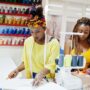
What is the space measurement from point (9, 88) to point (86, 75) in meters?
0.54

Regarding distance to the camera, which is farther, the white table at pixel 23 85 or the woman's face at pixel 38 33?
the woman's face at pixel 38 33

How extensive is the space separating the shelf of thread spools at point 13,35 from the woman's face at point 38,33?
1.90 metres

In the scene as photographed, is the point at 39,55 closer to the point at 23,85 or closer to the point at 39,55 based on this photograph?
the point at 39,55

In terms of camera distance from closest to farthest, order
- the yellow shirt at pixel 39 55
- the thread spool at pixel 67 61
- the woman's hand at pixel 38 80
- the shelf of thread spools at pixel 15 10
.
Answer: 1. the thread spool at pixel 67 61
2. the woman's hand at pixel 38 80
3. the yellow shirt at pixel 39 55
4. the shelf of thread spools at pixel 15 10

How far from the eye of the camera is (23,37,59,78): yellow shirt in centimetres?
186

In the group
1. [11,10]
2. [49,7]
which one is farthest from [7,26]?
[49,7]

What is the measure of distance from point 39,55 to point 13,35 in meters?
1.98

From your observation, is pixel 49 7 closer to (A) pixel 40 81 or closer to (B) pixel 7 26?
(A) pixel 40 81

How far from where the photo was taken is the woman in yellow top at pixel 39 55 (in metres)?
1.84

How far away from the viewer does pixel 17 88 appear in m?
1.70

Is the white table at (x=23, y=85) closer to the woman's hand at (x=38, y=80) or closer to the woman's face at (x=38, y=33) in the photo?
the woman's hand at (x=38, y=80)

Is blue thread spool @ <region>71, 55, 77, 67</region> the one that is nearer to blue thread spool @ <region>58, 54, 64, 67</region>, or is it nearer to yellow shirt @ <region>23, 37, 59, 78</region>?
blue thread spool @ <region>58, 54, 64, 67</region>

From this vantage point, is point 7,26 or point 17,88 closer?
point 17,88

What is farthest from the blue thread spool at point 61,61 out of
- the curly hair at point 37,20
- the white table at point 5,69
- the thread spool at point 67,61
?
the white table at point 5,69
